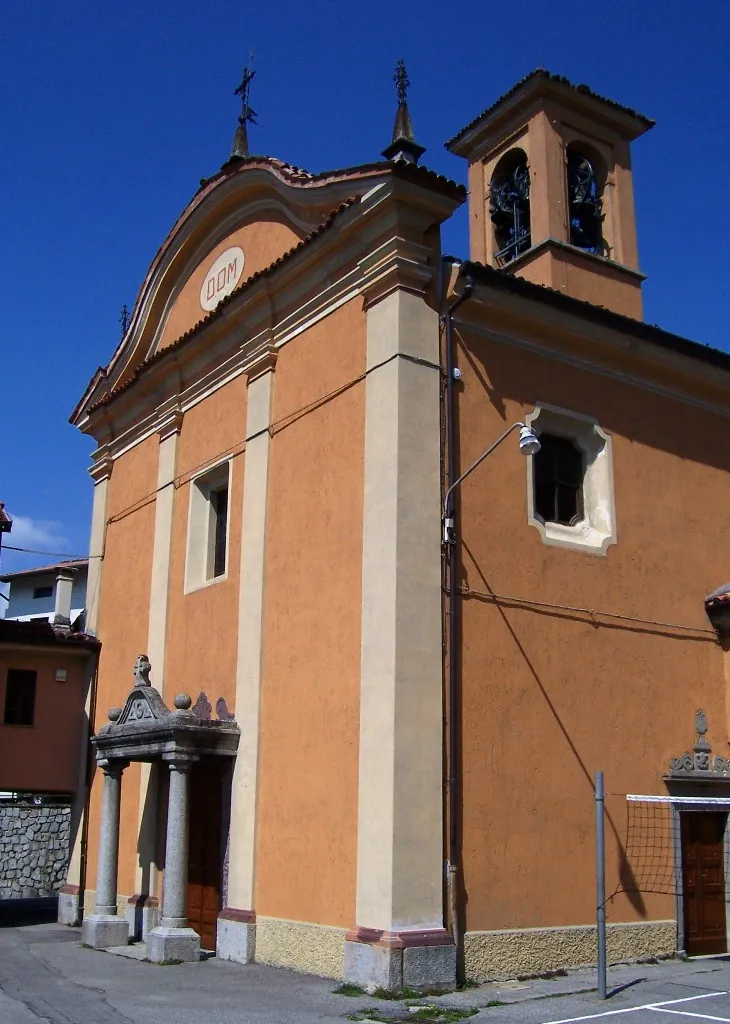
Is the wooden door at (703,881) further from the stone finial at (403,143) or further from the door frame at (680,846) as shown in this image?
the stone finial at (403,143)

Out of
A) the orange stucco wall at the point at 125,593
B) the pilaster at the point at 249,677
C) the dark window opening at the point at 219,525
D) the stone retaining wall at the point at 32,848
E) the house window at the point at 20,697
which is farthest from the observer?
the stone retaining wall at the point at 32,848

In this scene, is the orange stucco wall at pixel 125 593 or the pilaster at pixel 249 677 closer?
the pilaster at pixel 249 677

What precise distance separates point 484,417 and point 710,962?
6.26m

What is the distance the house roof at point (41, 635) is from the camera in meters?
16.2

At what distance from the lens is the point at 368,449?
36.0 ft

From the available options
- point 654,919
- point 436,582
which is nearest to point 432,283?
point 436,582

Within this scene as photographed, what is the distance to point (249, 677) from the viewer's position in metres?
12.3

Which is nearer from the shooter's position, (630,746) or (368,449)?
(368,449)

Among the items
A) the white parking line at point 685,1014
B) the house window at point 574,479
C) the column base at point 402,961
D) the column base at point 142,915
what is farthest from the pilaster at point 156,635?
the white parking line at point 685,1014

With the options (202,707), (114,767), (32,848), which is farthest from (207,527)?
(32,848)

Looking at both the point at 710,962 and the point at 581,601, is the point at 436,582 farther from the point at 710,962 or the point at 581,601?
the point at 710,962

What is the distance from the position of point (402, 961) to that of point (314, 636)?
343 cm

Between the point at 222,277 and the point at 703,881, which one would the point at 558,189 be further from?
the point at 703,881

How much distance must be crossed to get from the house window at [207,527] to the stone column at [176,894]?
3174 millimetres
